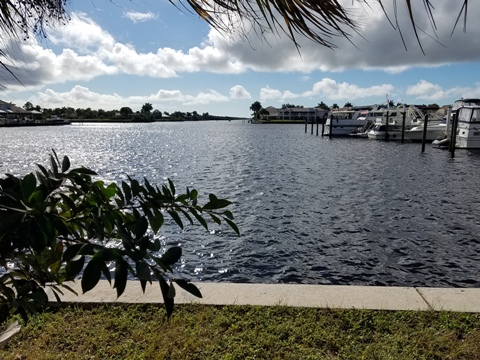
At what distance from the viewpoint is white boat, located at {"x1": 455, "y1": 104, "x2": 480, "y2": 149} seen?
107 ft

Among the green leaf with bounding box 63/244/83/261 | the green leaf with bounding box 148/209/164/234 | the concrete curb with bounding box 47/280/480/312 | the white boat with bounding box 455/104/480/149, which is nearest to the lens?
the green leaf with bounding box 63/244/83/261

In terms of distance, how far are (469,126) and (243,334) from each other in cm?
3614

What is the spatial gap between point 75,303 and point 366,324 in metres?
2.92

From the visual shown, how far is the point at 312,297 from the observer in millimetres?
4293

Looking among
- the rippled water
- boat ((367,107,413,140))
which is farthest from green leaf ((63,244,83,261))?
boat ((367,107,413,140))

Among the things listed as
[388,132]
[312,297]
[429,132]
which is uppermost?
[312,297]

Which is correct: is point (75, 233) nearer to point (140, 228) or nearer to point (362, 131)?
point (140, 228)

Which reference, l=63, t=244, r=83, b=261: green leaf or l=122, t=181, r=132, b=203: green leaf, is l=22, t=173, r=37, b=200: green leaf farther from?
l=122, t=181, r=132, b=203: green leaf

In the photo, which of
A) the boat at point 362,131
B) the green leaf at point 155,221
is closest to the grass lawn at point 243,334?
the green leaf at point 155,221

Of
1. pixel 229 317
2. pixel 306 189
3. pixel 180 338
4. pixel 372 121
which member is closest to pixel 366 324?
pixel 229 317

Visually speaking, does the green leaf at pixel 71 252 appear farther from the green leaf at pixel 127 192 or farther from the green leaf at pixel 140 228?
the green leaf at pixel 127 192

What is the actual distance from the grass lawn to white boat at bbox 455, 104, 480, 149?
1344 inches

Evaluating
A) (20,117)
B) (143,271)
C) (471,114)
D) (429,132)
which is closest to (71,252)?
(143,271)

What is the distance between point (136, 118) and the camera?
613 ft
